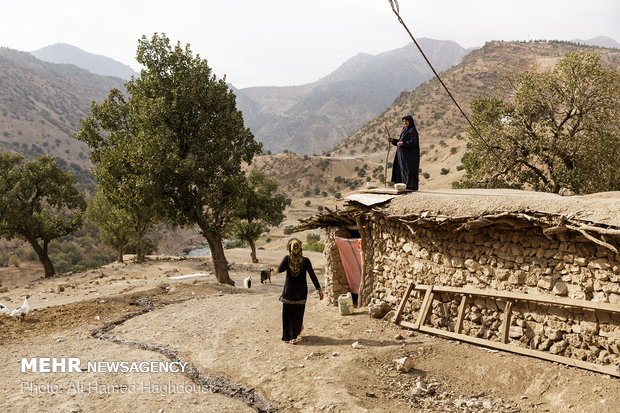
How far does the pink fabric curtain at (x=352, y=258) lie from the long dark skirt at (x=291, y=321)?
2939 millimetres

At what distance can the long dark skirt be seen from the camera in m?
8.07

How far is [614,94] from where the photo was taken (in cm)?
1641

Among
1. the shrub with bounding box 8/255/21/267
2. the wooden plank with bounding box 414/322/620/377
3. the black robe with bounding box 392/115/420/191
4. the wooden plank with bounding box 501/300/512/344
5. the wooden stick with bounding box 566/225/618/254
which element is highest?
the black robe with bounding box 392/115/420/191

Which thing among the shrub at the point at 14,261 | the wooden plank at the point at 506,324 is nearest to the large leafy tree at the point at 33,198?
the shrub at the point at 14,261

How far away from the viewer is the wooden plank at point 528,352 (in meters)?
5.52

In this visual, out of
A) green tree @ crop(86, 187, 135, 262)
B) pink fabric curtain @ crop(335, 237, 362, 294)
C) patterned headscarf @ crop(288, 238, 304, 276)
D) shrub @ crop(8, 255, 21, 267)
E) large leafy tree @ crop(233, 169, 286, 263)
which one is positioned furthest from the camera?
shrub @ crop(8, 255, 21, 267)

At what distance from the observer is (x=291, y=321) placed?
8.11 m

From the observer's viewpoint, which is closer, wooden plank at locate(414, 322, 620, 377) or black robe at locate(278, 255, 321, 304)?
wooden plank at locate(414, 322, 620, 377)

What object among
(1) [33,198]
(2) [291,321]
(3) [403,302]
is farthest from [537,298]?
(1) [33,198]

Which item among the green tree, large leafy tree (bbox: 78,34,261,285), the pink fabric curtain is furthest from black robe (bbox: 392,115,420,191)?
the green tree

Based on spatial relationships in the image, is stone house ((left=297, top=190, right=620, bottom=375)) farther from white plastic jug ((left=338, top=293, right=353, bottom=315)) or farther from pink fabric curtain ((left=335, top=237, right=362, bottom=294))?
pink fabric curtain ((left=335, top=237, right=362, bottom=294))

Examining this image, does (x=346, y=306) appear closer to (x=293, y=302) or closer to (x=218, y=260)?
(x=293, y=302)

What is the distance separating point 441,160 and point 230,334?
193 ft

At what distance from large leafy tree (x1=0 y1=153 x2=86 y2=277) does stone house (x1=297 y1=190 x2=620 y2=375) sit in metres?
22.8
